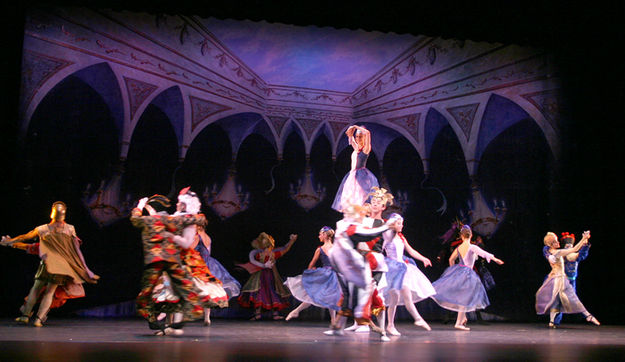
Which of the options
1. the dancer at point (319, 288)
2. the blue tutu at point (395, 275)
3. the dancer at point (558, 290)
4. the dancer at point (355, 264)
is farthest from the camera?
the dancer at point (558, 290)

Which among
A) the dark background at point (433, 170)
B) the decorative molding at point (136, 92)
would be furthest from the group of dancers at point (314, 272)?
the decorative molding at point (136, 92)

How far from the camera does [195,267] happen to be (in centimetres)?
578

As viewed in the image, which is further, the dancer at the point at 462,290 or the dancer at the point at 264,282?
the dancer at the point at 264,282

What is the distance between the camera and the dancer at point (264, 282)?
8641 mm

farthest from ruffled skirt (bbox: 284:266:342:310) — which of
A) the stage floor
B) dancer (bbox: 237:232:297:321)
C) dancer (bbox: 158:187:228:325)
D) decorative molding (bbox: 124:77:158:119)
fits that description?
decorative molding (bbox: 124:77:158:119)

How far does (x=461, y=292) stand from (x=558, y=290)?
173 cm

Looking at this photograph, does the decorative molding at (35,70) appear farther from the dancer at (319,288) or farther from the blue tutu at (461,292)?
the blue tutu at (461,292)

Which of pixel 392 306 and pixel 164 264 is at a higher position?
pixel 164 264

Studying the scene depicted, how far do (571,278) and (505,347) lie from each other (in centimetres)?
415

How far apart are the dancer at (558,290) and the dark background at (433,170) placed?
3.49 feet

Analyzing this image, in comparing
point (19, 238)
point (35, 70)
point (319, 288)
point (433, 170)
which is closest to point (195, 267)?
point (319, 288)

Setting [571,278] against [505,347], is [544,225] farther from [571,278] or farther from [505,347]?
[505,347]

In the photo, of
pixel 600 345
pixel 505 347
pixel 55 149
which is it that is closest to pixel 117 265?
pixel 55 149

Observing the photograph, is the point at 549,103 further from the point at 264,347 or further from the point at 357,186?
the point at 264,347
